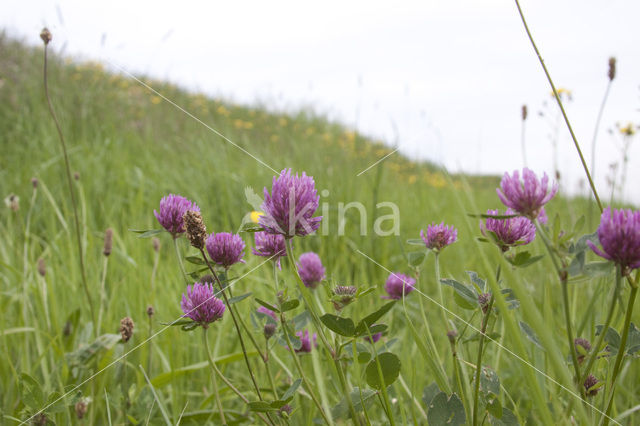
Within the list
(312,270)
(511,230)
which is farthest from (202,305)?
(511,230)

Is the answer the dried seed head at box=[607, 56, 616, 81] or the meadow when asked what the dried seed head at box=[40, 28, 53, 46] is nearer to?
the meadow

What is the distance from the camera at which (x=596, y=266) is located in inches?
23.6

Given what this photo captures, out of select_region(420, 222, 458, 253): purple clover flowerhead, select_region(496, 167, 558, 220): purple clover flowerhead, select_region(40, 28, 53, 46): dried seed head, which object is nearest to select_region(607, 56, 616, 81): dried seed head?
select_region(420, 222, 458, 253): purple clover flowerhead

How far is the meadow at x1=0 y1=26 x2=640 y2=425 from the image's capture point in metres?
0.77

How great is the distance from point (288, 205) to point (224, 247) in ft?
0.72

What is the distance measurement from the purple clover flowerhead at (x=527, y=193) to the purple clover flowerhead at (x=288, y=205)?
0.86 ft

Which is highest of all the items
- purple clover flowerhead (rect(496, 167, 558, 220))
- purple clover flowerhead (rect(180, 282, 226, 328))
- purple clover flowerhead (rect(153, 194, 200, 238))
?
purple clover flowerhead (rect(496, 167, 558, 220))

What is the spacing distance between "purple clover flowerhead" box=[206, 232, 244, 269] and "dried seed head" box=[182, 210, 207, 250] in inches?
3.6

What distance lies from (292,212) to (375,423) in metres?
0.67

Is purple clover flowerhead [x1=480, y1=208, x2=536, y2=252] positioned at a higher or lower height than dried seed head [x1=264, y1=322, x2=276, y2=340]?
higher

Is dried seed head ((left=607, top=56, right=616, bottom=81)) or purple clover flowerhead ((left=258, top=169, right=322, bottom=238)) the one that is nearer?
purple clover flowerhead ((left=258, top=169, right=322, bottom=238))

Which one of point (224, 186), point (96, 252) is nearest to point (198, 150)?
point (224, 186)

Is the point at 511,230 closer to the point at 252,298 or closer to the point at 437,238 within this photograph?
the point at 437,238

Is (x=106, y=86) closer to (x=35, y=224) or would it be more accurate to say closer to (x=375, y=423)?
(x=35, y=224)
